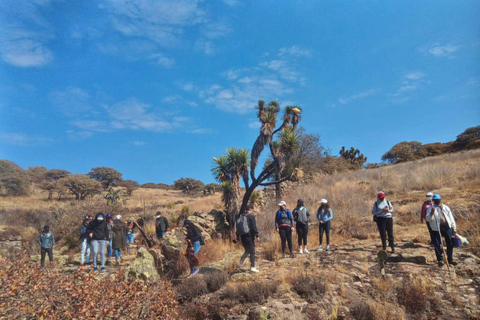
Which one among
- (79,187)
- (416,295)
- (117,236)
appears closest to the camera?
(416,295)

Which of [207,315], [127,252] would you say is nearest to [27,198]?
→ [127,252]

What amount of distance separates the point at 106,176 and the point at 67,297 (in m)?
52.4

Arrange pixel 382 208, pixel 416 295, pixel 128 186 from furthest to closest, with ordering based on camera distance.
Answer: pixel 128 186, pixel 382 208, pixel 416 295

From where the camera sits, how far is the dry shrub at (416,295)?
5.87 meters

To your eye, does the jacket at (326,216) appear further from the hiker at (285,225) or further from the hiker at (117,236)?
the hiker at (117,236)

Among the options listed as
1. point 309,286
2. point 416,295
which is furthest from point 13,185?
point 416,295

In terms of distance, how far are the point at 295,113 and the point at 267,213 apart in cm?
734

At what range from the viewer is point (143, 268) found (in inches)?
357

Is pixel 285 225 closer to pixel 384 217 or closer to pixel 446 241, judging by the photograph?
pixel 384 217

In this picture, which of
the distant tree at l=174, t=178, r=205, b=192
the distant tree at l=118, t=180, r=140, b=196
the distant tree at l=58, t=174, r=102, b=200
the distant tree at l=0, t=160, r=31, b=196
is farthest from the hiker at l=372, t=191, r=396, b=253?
the distant tree at l=0, t=160, r=31, b=196

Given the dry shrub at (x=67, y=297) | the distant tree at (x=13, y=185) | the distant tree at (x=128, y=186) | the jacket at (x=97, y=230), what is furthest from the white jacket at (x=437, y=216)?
the distant tree at (x=13, y=185)

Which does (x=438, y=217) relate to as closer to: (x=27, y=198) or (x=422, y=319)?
(x=422, y=319)

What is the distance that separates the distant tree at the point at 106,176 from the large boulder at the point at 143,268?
149 feet

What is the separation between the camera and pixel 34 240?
18.4 metres
